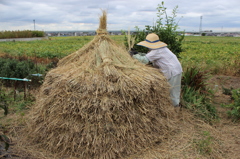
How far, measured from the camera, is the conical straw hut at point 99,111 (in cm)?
292

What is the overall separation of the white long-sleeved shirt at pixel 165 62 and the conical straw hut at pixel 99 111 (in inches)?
32.0

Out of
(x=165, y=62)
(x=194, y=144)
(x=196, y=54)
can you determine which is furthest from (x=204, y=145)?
(x=196, y=54)

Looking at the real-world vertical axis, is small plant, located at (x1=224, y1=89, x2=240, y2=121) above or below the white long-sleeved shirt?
below

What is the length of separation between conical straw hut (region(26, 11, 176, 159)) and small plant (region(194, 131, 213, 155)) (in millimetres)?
568

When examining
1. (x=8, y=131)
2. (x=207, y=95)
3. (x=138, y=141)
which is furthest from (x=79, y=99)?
(x=207, y=95)

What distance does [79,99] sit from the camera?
2930 millimetres

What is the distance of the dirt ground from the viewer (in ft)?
10.4

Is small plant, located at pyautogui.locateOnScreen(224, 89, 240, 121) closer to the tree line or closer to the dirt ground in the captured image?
the dirt ground

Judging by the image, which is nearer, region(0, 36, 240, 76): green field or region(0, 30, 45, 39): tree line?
region(0, 36, 240, 76): green field

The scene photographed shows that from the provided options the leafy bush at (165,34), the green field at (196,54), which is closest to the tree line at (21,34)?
the green field at (196,54)

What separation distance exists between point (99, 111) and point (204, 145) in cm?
181

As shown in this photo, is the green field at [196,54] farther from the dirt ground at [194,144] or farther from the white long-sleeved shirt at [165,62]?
the dirt ground at [194,144]

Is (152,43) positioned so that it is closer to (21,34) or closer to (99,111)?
(99,111)

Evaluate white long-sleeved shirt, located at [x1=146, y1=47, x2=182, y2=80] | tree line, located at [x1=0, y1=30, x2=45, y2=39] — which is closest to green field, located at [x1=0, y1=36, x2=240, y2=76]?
white long-sleeved shirt, located at [x1=146, y1=47, x2=182, y2=80]
